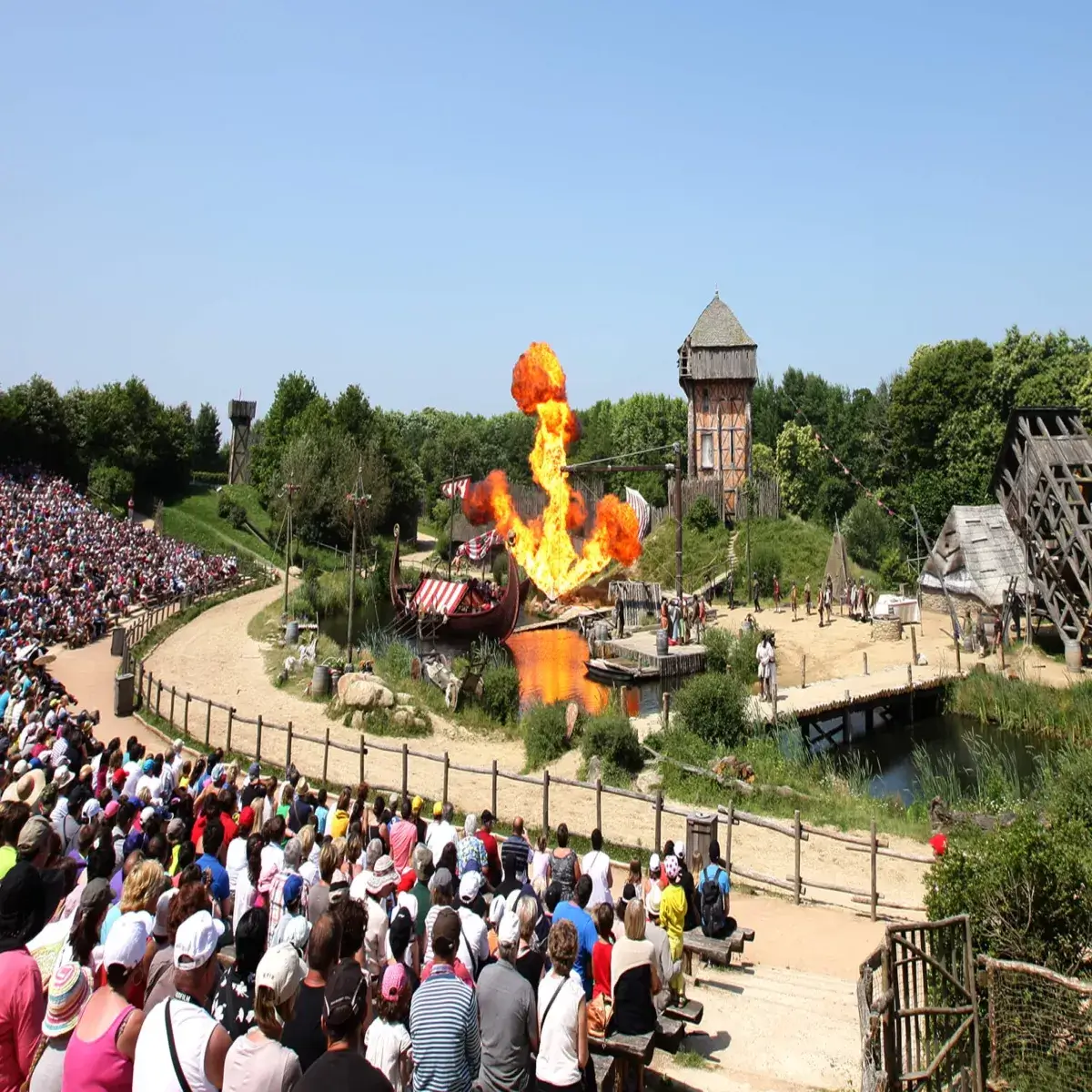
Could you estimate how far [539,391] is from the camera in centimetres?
4412

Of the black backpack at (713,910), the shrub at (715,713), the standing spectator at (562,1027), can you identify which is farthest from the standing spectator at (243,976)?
the shrub at (715,713)

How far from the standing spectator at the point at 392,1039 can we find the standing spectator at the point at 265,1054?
23.4 inches

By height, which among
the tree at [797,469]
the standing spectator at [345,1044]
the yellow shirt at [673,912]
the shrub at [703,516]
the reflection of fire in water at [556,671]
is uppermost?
the tree at [797,469]

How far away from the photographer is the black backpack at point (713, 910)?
9664 millimetres

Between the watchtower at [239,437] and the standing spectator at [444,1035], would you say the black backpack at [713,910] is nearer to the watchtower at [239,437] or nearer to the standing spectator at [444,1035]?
the standing spectator at [444,1035]

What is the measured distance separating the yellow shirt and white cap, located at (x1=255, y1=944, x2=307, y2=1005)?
4219mm

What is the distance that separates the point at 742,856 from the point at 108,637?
23958 mm

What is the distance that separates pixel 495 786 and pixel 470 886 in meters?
9.04

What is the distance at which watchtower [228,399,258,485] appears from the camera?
76.7 metres

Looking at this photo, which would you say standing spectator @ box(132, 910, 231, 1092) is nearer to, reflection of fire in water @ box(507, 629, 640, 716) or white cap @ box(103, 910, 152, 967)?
white cap @ box(103, 910, 152, 967)

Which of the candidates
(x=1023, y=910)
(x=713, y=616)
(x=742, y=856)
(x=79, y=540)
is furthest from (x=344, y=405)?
(x=1023, y=910)

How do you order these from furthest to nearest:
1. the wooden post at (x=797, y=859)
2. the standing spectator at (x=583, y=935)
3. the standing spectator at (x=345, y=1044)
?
the wooden post at (x=797, y=859)
the standing spectator at (x=583, y=935)
the standing spectator at (x=345, y=1044)

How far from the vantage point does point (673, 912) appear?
27.9 ft

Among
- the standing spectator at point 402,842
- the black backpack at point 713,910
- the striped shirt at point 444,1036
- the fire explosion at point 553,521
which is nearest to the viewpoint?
the striped shirt at point 444,1036
